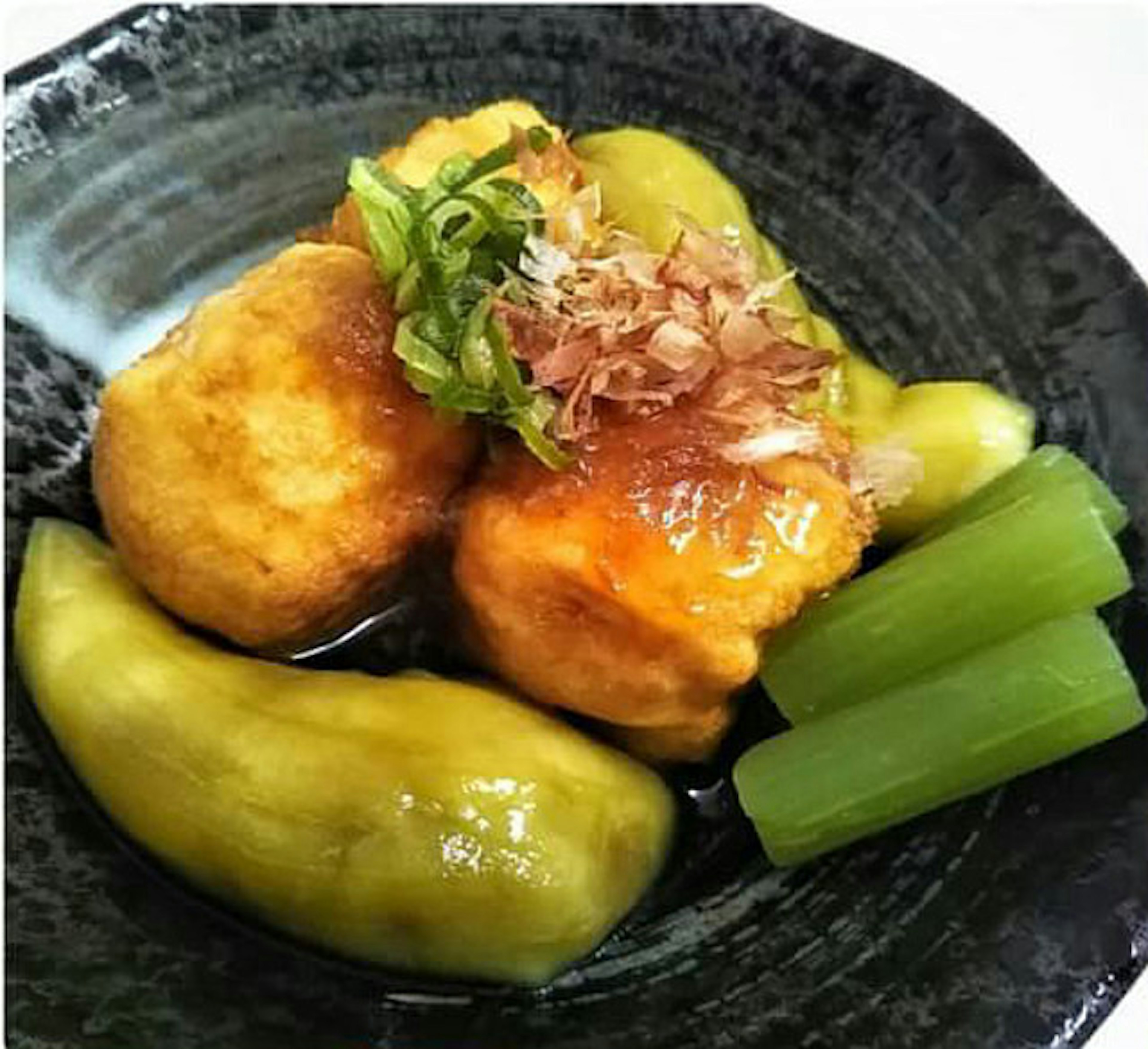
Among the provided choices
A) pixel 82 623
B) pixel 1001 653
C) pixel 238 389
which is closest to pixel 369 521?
pixel 238 389

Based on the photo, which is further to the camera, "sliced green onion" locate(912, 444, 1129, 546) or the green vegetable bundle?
"sliced green onion" locate(912, 444, 1129, 546)

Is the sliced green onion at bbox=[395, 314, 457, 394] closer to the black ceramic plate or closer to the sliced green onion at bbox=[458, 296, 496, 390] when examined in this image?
the sliced green onion at bbox=[458, 296, 496, 390]

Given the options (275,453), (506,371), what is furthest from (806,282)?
(275,453)

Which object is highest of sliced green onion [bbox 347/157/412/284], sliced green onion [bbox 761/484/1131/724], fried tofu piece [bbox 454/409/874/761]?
sliced green onion [bbox 347/157/412/284]

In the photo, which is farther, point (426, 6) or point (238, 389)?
point (426, 6)

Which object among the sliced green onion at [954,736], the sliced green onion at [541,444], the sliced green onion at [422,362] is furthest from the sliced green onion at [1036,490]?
the sliced green onion at [422,362]

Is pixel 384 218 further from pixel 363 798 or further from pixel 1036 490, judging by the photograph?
pixel 1036 490

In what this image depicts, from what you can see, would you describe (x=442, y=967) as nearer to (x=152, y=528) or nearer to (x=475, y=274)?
(x=152, y=528)

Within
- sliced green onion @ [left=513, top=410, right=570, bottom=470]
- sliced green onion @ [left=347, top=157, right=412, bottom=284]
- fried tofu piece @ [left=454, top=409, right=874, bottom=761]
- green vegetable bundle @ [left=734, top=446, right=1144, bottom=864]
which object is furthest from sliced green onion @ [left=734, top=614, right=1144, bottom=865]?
sliced green onion @ [left=347, top=157, right=412, bottom=284]
